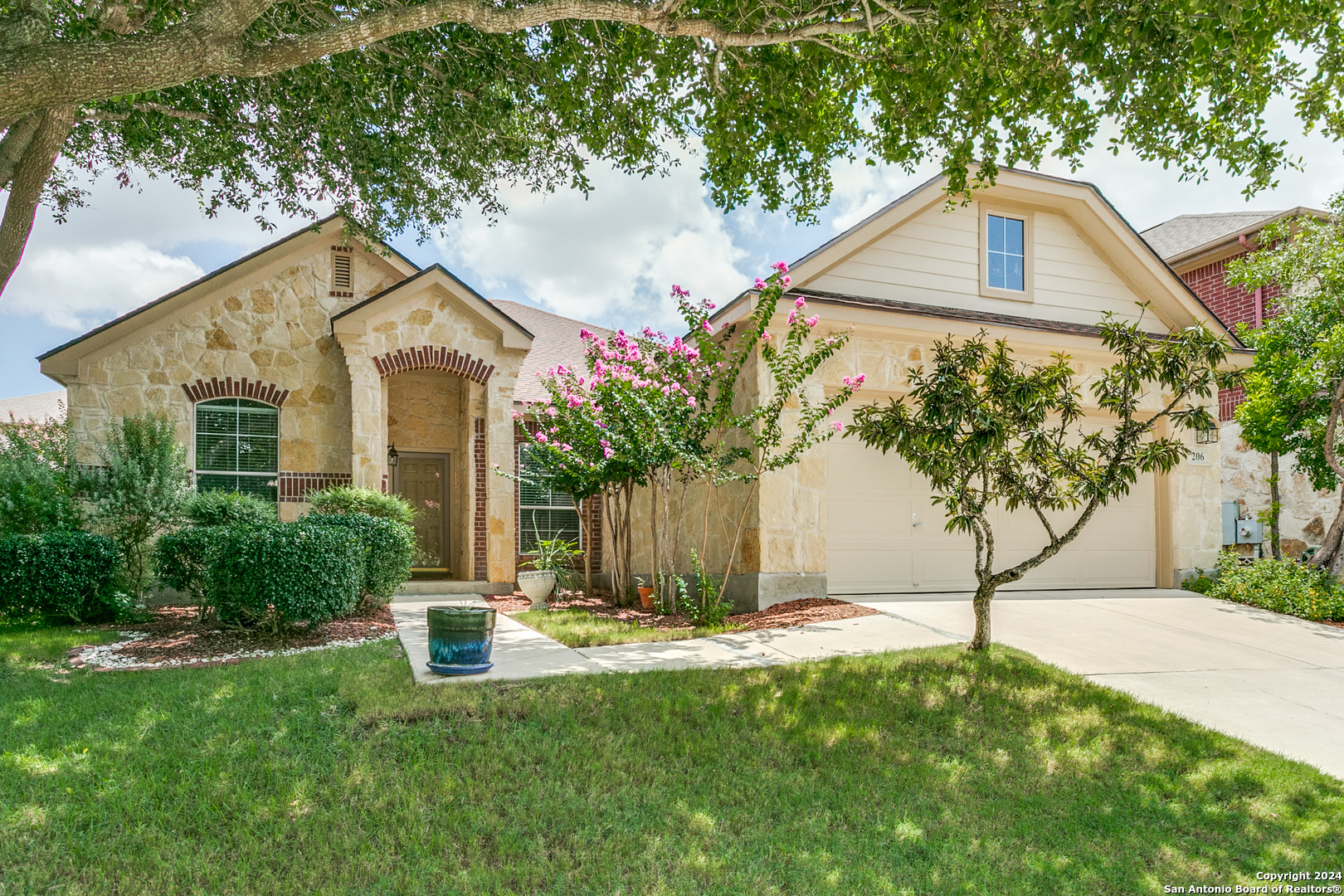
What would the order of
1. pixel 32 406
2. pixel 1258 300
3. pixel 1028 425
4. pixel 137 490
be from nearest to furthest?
pixel 1028 425, pixel 137 490, pixel 1258 300, pixel 32 406

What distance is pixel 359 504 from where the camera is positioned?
10.4 metres

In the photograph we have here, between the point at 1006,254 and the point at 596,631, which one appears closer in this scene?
the point at 596,631

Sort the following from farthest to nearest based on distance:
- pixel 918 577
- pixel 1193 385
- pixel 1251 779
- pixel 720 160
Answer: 1. pixel 918 577
2. pixel 720 160
3. pixel 1193 385
4. pixel 1251 779

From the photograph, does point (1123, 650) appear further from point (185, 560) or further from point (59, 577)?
point (59, 577)

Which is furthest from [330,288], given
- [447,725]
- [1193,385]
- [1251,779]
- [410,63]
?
[1251,779]

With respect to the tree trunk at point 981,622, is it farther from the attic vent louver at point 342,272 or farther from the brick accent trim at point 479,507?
the attic vent louver at point 342,272

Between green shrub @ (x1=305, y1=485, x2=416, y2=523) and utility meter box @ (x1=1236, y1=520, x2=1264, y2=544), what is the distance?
48.8ft

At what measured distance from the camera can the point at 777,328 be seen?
9711mm

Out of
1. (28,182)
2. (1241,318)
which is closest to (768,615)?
(28,182)

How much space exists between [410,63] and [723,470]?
5.80 metres

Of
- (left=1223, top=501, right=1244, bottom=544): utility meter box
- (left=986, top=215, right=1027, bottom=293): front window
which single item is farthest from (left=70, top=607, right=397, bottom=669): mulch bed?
(left=1223, top=501, right=1244, bottom=544): utility meter box

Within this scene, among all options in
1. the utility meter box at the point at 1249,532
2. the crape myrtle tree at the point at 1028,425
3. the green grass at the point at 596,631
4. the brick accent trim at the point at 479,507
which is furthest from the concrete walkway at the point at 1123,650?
the utility meter box at the point at 1249,532

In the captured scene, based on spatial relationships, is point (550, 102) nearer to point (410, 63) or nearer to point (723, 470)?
point (410, 63)

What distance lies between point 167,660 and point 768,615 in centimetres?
609
